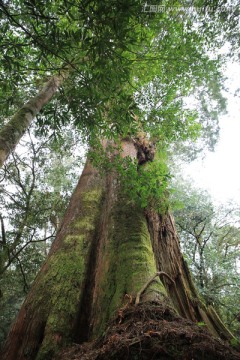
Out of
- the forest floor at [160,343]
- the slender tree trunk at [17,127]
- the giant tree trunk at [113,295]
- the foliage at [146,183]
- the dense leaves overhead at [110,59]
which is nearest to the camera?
the forest floor at [160,343]

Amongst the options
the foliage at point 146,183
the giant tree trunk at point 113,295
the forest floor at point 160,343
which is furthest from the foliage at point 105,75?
the forest floor at point 160,343

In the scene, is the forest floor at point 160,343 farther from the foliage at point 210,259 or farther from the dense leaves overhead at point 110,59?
the foliage at point 210,259

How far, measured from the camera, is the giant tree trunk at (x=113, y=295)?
1.59 m

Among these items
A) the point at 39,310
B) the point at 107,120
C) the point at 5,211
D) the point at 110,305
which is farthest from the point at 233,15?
the point at 5,211

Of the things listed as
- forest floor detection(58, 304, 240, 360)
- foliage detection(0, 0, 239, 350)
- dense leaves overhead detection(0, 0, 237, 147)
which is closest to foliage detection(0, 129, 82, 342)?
foliage detection(0, 0, 239, 350)

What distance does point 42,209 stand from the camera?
8344mm

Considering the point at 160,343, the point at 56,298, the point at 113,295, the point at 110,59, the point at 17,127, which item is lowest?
the point at 160,343

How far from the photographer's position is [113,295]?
9.37 feet

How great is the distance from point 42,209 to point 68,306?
5.87 metres

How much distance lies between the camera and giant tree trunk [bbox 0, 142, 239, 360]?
159 cm

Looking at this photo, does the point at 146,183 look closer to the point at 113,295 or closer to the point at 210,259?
the point at 113,295

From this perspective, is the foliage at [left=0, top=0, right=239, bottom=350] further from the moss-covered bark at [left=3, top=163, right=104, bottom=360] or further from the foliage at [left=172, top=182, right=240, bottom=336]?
the moss-covered bark at [left=3, top=163, right=104, bottom=360]

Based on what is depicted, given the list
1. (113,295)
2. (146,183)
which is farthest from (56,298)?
(146,183)

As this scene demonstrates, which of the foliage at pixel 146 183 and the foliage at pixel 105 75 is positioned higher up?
the foliage at pixel 105 75
